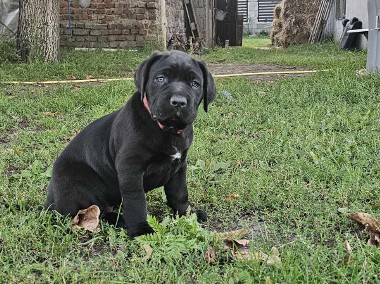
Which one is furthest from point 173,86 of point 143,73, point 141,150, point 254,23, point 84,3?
point 254,23

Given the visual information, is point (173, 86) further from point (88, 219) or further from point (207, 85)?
point (88, 219)

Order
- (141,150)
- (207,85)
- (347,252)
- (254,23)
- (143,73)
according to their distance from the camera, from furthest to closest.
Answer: (254,23), (207,85), (143,73), (141,150), (347,252)

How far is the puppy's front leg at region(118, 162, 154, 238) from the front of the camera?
121 inches

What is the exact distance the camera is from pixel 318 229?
123 inches

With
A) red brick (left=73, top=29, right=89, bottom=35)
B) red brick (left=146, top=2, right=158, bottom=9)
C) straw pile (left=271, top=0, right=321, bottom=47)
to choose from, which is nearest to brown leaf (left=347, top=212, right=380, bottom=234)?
red brick (left=146, top=2, right=158, bottom=9)

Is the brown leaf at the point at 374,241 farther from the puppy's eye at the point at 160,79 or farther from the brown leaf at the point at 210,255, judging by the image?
the puppy's eye at the point at 160,79

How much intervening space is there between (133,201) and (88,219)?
1.06 feet

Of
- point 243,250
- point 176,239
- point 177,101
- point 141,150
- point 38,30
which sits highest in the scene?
point 38,30

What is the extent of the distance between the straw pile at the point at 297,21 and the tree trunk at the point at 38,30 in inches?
611

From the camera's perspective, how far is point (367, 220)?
3.15 metres

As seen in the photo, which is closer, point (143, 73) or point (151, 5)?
point (143, 73)

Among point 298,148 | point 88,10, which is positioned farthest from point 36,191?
point 88,10

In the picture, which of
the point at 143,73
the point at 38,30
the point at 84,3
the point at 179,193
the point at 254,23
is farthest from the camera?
the point at 254,23

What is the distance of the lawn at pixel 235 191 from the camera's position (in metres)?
2.58
